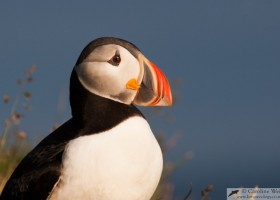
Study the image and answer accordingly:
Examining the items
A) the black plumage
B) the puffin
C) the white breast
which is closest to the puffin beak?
the puffin

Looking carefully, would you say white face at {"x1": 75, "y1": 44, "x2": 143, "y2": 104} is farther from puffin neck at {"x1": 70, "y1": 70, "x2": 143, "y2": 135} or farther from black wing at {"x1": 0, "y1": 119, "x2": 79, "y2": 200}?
black wing at {"x1": 0, "y1": 119, "x2": 79, "y2": 200}

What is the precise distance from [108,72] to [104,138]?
1.71 feet

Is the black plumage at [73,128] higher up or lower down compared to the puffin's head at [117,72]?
lower down

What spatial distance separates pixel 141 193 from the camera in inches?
236

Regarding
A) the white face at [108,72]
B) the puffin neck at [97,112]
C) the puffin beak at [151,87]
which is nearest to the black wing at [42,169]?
the puffin neck at [97,112]

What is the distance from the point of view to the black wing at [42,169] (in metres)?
5.92

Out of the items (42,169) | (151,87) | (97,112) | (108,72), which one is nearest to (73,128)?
(97,112)

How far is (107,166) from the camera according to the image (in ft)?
18.9

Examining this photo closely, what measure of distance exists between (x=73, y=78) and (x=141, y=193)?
1.07m

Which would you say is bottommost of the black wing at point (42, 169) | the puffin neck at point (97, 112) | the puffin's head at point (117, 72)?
the black wing at point (42, 169)

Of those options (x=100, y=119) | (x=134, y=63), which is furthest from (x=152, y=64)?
(x=100, y=119)

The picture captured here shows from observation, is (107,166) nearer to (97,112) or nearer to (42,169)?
(97,112)

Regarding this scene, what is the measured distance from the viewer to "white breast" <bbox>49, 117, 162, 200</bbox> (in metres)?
5.76

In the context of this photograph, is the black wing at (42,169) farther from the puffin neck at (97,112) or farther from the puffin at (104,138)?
the puffin neck at (97,112)
